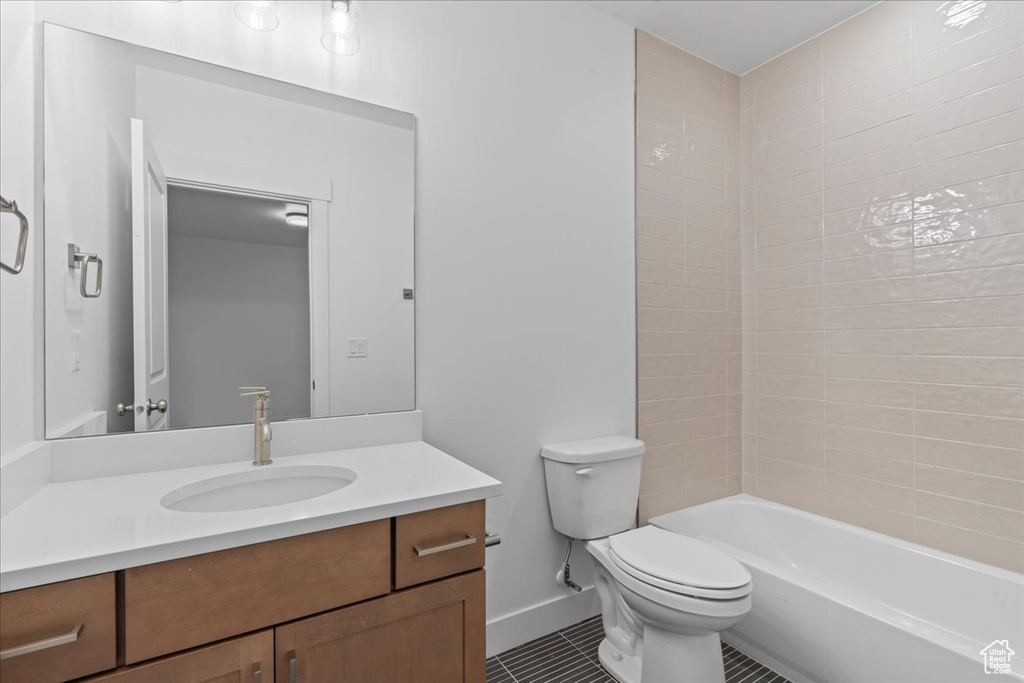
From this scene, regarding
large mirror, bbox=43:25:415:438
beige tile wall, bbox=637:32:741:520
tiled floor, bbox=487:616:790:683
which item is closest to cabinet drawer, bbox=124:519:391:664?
large mirror, bbox=43:25:415:438

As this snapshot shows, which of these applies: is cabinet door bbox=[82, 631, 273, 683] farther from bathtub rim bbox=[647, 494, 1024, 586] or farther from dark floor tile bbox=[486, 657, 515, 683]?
bathtub rim bbox=[647, 494, 1024, 586]

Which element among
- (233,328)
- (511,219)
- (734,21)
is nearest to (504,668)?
(233,328)

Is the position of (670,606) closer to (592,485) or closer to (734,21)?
(592,485)

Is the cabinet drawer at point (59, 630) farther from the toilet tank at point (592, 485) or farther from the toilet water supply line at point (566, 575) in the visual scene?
the toilet water supply line at point (566, 575)

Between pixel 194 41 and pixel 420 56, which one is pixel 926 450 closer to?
pixel 420 56

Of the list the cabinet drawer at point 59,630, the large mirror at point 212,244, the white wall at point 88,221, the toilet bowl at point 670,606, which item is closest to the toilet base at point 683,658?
the toilet bowl at point 670,606

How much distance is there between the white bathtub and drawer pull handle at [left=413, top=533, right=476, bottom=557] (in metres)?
1.18

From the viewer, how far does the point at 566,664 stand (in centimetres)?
182

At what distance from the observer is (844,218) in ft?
7.16

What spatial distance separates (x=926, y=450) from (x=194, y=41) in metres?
2.82

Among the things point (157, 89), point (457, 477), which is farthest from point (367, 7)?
point (457, 477)

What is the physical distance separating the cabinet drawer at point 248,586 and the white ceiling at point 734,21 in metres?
2.22

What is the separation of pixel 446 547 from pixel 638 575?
77cm

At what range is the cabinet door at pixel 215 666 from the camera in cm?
82
